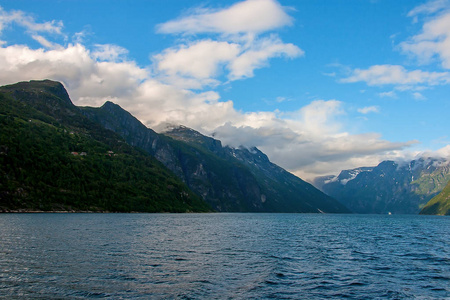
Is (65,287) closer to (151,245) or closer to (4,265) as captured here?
(4,265)

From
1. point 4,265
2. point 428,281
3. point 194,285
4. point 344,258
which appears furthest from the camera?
point 344,258

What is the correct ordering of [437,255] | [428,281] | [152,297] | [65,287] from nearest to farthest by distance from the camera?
[152,297], [65,287], [428,281], [437,255]

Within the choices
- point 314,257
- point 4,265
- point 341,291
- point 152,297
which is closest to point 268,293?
point 341,291

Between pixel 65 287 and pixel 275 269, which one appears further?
pixel 275 269

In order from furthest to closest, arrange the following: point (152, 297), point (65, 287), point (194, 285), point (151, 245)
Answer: point (151, 245) < point (194, 285) < point (65, 287) < point (152, 297)

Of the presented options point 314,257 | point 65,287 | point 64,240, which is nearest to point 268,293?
point 65,287

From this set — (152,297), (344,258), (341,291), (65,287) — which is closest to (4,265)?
(65,287)

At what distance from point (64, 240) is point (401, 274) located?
67292mm

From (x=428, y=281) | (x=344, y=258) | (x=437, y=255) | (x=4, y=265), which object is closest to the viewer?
(x=428, y=281)

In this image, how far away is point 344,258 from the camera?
6103cm

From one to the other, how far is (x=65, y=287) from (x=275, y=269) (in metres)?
27.8

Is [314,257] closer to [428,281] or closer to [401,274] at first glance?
[401,274]

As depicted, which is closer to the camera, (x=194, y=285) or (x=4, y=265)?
(x=194, y=285)

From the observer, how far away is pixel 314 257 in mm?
61562
